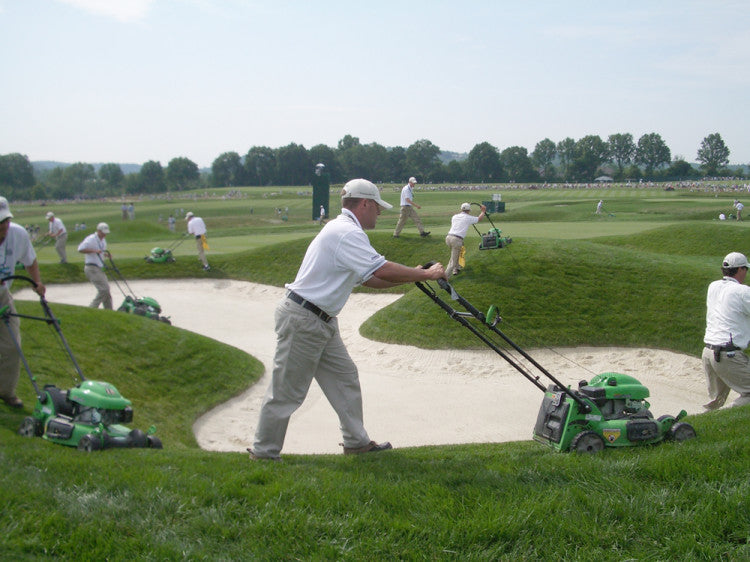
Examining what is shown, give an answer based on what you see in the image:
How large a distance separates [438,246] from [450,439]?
529 inches

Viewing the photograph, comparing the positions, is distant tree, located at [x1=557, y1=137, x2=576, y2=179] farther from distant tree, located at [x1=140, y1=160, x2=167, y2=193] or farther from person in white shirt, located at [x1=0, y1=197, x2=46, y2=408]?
person in white shirt, located at [x1=0, y1=197, x2=46, y2=408]

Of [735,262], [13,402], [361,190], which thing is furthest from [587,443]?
[13,402]

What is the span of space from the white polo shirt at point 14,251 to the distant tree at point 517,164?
6205 centimetres

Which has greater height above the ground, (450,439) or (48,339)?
(48,339)

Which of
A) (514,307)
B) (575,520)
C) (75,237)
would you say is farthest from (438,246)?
(75,237)

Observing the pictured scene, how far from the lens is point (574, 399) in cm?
616

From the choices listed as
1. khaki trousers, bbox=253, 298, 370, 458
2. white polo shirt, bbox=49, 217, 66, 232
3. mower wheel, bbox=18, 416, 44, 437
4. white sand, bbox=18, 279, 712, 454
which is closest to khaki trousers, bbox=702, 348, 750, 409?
white sand, bbox=18, 279, 712, 454

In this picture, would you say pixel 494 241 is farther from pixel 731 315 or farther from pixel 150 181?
pixel 150 181

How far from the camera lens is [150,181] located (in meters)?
121

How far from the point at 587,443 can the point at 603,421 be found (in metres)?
0.31

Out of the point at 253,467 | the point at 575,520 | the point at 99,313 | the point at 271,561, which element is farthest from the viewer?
the point at 99,313

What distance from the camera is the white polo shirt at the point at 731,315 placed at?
8.34 m

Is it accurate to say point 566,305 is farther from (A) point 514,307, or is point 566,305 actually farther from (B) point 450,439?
(B) point 450,439

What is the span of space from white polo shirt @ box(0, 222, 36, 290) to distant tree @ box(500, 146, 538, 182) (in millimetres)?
62052
